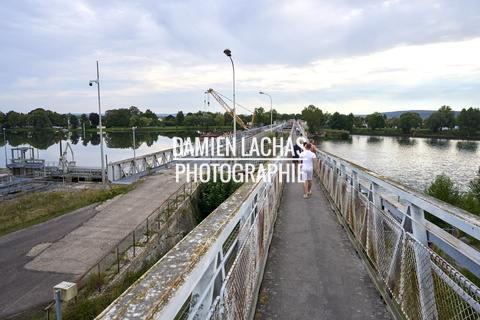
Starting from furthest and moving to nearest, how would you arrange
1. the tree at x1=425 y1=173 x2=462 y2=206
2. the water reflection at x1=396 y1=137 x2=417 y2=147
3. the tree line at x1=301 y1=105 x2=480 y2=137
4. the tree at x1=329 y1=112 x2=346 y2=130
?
the tree at x1=329 y1=112 x2=346 y2=130
the tree line at x1=301 y1=105 x2=480 y2=137
the water reflection at x1=396 y1=137 x2=417 y2=147
the tree at x1=425 y1=173 x2=462 y2=206

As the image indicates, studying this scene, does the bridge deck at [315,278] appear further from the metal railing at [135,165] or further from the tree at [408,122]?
the tree at [408,122]

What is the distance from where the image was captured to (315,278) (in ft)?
13.8

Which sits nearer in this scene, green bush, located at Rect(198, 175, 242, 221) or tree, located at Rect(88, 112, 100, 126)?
green bush, located at Rect(198, 175, 242, 221)

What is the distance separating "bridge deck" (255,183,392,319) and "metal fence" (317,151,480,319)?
323 millimetres

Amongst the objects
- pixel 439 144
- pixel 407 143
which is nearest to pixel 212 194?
pixel 407 143

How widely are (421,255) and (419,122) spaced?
6450 inches

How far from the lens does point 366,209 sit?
184 inches

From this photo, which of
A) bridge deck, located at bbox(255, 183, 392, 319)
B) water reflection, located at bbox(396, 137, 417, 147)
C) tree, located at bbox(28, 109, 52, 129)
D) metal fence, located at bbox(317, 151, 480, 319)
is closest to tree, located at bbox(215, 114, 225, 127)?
tree, located at bbox(28, 109, 52, 129)

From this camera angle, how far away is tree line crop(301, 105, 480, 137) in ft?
366

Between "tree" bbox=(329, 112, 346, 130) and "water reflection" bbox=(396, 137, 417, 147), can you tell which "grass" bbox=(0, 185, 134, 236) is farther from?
"tree" bbox=(329, 112, 346, 130)

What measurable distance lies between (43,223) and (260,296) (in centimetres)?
1292

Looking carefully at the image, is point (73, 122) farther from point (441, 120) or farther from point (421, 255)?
point (421, 255)

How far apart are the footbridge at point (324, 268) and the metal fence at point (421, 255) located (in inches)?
0.4

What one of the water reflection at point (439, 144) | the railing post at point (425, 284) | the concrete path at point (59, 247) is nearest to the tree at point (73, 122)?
the water reflection at point (439, 144)
